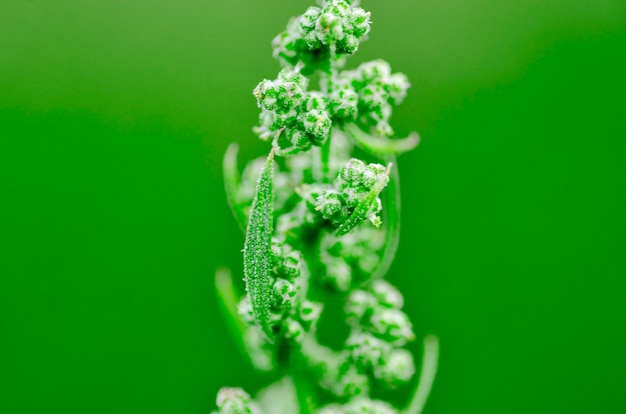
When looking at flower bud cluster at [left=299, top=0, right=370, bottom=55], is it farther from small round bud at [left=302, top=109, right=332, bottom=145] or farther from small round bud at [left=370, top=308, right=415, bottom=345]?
small round bud at [left=370, top=308, right=415, bottom=345]

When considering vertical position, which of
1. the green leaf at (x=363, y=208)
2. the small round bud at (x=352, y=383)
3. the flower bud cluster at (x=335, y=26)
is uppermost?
the flower bud cluster at (x=335, y=26)

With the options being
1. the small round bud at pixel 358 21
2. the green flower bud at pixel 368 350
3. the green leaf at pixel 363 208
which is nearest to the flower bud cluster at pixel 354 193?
the green leaf at pixel 363 208


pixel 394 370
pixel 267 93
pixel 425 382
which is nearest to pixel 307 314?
pixel 394 370

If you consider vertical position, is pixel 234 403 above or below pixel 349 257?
below

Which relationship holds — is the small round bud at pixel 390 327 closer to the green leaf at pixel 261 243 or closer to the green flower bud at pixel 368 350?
the green flower bud at pixel 368 350

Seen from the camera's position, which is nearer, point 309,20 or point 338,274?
point 309,20

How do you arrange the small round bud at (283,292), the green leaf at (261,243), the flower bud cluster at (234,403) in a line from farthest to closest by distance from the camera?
1. the flower bud cluster at (234,403)
2. the small round bud at (283,292)
3. the green leaf at (261,243)

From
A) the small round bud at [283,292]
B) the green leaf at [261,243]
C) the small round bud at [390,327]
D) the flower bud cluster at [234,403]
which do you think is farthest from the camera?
the small round bud at [390,327]

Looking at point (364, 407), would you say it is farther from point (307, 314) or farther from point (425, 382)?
point (307, 314)
